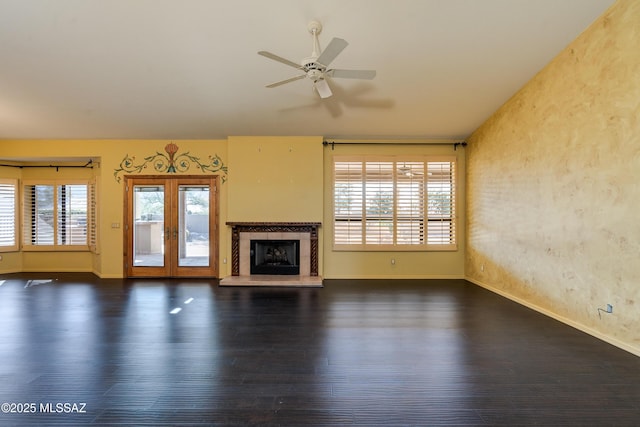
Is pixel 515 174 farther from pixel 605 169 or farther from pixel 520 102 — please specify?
pixel 605 169

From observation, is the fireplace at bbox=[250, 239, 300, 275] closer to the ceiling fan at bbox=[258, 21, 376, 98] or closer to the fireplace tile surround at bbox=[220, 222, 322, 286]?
the fireplace tile surround at bbox=[220, 222, 322, 286]

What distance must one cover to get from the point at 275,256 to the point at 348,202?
190 cm

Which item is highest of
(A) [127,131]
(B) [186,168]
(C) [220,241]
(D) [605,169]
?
(A) [127,131]

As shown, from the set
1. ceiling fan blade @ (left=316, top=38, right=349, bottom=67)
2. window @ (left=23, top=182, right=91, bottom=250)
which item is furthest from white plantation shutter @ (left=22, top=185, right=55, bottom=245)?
ceiling fan blade @ (left=316, top=38, right=349, bottom=67)

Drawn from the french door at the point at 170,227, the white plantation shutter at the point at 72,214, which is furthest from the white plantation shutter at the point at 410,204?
the white plantation shutter at the point at 72,214

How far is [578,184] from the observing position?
3.72 meters

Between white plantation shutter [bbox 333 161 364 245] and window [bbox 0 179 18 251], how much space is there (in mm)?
7181

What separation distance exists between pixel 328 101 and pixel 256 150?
1.99 meters

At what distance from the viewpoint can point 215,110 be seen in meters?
5.25

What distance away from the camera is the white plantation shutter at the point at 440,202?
6391 millimetres

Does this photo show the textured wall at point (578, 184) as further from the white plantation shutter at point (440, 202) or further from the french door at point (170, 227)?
the french door at point (170, 227)

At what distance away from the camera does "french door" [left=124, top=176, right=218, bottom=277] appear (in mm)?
6406

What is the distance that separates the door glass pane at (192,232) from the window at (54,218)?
241cm

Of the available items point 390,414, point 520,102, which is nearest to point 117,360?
point 390,414
